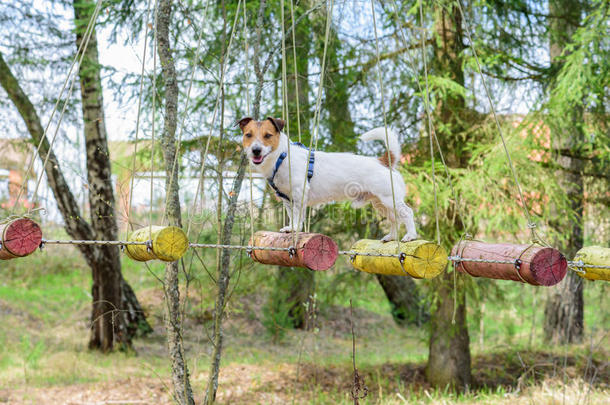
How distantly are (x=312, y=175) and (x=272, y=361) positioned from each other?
670cm

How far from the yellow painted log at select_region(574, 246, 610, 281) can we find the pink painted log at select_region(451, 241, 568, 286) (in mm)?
148

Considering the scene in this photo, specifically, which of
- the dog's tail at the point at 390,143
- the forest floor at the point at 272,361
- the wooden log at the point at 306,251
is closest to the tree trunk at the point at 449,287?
the forest floor at the point at 272,361

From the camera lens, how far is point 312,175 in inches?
95.8

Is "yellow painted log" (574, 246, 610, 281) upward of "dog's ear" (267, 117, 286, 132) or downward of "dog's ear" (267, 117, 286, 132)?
downward

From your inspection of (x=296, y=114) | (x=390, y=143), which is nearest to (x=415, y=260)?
(x=390, y=143)

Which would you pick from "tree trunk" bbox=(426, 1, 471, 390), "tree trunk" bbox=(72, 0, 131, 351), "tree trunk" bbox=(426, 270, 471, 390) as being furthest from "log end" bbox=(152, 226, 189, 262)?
"tree trunk" bbox=(72, 0, 131, 351)

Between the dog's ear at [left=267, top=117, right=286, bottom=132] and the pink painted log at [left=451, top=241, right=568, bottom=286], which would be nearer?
the pink painted log at [left=451, top=241, right=568, bottom=286]

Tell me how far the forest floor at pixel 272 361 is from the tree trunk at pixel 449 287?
0.84 feet

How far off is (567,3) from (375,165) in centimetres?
582

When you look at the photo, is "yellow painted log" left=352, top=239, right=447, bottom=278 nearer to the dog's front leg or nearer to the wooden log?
the wooden log

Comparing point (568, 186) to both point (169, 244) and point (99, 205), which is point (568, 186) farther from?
point (169, 244)

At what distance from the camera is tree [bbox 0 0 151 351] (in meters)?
7.60

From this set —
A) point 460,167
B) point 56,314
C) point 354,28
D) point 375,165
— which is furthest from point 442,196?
point 56,314

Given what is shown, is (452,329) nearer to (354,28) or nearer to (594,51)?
(594,51)
